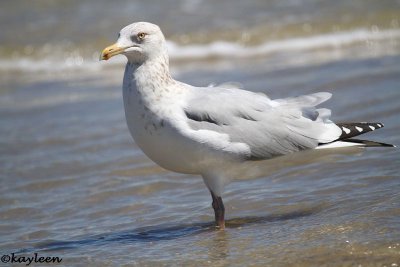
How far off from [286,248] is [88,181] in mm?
2513

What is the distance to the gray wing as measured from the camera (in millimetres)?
5152

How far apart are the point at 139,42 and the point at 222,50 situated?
24.3 ft

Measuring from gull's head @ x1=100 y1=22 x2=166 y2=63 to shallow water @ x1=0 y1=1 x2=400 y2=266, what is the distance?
3.91 feet

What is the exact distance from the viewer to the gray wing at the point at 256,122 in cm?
515

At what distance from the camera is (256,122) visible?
536 centimetres

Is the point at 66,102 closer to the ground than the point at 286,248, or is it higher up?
higher up

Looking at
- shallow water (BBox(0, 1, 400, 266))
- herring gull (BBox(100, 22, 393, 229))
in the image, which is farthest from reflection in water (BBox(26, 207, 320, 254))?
herring gull (BBox(100, 22, 393, 229))

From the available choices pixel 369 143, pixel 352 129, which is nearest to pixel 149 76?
pixel 352 129

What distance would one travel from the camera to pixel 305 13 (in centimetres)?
1389

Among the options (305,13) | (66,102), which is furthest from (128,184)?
(305,13)

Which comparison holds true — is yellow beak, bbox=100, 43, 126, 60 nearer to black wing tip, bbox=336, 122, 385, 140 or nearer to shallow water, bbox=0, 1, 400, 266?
shallow water, bbox=0, 1, 400, 266

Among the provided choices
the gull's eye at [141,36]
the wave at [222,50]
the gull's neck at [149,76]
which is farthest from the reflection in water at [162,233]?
the wave at [222,50]

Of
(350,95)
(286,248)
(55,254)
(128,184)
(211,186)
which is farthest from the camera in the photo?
(350,95)

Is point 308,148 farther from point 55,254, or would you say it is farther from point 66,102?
point 66,102
